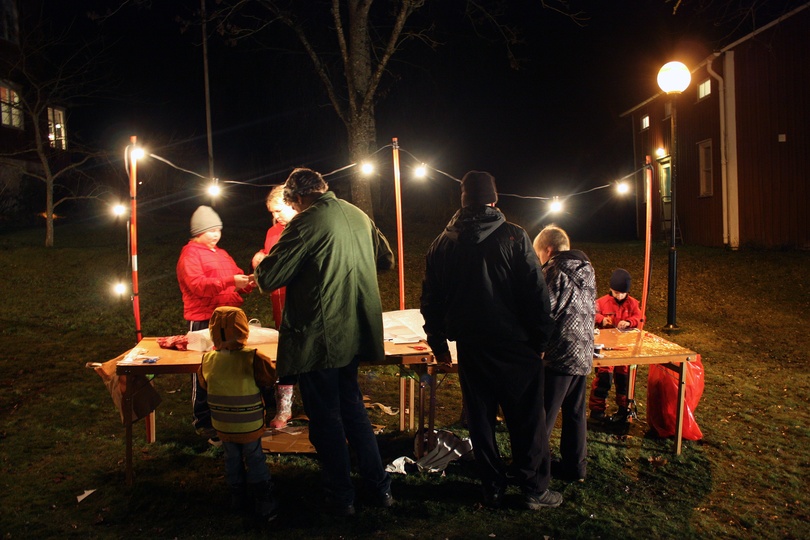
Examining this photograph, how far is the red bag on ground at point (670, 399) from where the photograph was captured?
4.76m

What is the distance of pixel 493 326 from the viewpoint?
3.44 metres

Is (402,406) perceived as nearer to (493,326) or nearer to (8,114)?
(493,326)

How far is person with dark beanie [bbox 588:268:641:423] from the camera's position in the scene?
527cm

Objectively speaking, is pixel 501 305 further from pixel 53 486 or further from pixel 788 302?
pixel 788 302

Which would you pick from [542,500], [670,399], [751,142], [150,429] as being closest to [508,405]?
[542,500]

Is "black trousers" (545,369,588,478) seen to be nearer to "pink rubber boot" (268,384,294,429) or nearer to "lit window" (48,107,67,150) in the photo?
"pink rubber boot" (268,384,294,429)

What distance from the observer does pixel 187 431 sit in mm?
5090

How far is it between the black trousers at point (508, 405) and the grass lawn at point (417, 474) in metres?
0.22

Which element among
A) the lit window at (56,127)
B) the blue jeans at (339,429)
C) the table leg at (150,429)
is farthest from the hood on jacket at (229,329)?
the lit window at (56,127)

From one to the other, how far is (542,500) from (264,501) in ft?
5.35

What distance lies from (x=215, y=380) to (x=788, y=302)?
9694 millimetres

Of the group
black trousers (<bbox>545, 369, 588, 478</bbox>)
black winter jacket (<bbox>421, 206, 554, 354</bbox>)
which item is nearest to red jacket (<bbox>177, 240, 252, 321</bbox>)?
black winter jacket (<bbox>421, 206, 554, 354</bbox>)

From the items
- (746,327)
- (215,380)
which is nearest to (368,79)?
(746,327)

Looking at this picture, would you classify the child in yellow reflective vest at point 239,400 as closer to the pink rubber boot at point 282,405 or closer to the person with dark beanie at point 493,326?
the person with dark beanie at point 493,326
